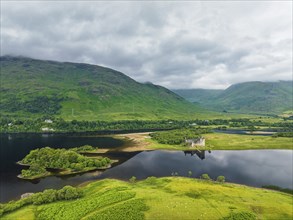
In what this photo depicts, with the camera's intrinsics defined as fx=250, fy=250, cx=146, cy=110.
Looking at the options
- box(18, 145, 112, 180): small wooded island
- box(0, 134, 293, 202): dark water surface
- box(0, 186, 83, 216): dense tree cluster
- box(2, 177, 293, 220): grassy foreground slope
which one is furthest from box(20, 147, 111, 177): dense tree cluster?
box(0, 186, 83, 216): dense tree cluster

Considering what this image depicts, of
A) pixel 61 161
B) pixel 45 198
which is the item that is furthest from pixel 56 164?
pixel 45 198

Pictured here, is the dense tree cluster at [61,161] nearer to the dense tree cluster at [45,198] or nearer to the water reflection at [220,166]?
the water reflection at [220,166]

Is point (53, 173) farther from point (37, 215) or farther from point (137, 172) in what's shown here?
point (37, 215)

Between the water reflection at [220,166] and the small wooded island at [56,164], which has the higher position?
the small wooded island at [56,164]

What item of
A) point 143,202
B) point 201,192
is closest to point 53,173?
point 143,202

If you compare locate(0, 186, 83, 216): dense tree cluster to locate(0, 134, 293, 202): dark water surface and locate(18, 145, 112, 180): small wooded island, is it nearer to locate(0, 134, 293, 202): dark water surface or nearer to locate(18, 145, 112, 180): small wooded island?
locate(0, 134, 293, 202): dark water surface

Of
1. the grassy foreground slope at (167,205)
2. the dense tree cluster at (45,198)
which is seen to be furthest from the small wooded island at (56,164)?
the grassy foreground slope at (167,205)

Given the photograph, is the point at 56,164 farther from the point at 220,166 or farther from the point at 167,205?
the point at 220,166

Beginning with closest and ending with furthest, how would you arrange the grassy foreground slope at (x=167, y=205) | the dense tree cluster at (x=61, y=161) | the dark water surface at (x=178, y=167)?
the grassy foreground slope at (x=167, y=205), the dark water surface at (x=178, y=167), the dense tree cluster at (x=61, y=161)
